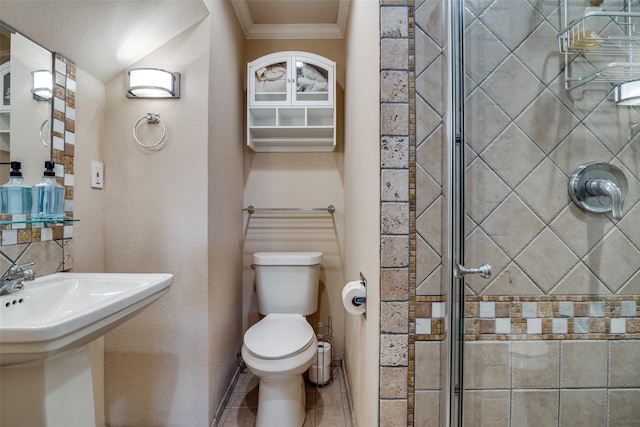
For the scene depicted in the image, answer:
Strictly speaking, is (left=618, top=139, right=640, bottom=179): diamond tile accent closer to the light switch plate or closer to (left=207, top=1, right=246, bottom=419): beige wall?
(left=207, top=1, right=246, bottom=419): beige wall

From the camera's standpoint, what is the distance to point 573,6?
2.84ft

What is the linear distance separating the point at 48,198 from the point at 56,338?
636 millimetres

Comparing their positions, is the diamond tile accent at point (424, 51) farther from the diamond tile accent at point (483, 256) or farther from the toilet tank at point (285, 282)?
the toilet tank at point (285, 282)

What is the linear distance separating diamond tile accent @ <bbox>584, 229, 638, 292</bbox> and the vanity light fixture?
38 centimetres

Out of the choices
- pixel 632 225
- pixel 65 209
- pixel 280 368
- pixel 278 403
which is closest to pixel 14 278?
pixel 65 209

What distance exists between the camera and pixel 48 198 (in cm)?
105

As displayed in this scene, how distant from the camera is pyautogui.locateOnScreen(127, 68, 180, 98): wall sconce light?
1310 mm

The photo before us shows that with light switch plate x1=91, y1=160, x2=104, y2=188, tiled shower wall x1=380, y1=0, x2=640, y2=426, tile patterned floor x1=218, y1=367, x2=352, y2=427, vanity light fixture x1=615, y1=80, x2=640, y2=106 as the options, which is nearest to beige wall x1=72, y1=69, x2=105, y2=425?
light switch plate x1=91, y1=160, x2=104, y2=188

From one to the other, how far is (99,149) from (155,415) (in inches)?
52.8

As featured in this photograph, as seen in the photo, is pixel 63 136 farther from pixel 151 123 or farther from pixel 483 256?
pixel 483 256

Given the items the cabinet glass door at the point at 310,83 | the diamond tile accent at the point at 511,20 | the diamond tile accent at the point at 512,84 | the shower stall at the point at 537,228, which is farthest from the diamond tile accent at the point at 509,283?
the cabinet glass door at the point at 310,83

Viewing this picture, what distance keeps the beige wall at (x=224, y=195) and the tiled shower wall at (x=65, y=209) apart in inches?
22.6

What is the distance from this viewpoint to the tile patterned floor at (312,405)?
5.02ft

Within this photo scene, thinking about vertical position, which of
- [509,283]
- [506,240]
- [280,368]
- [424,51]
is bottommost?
[280,368]
